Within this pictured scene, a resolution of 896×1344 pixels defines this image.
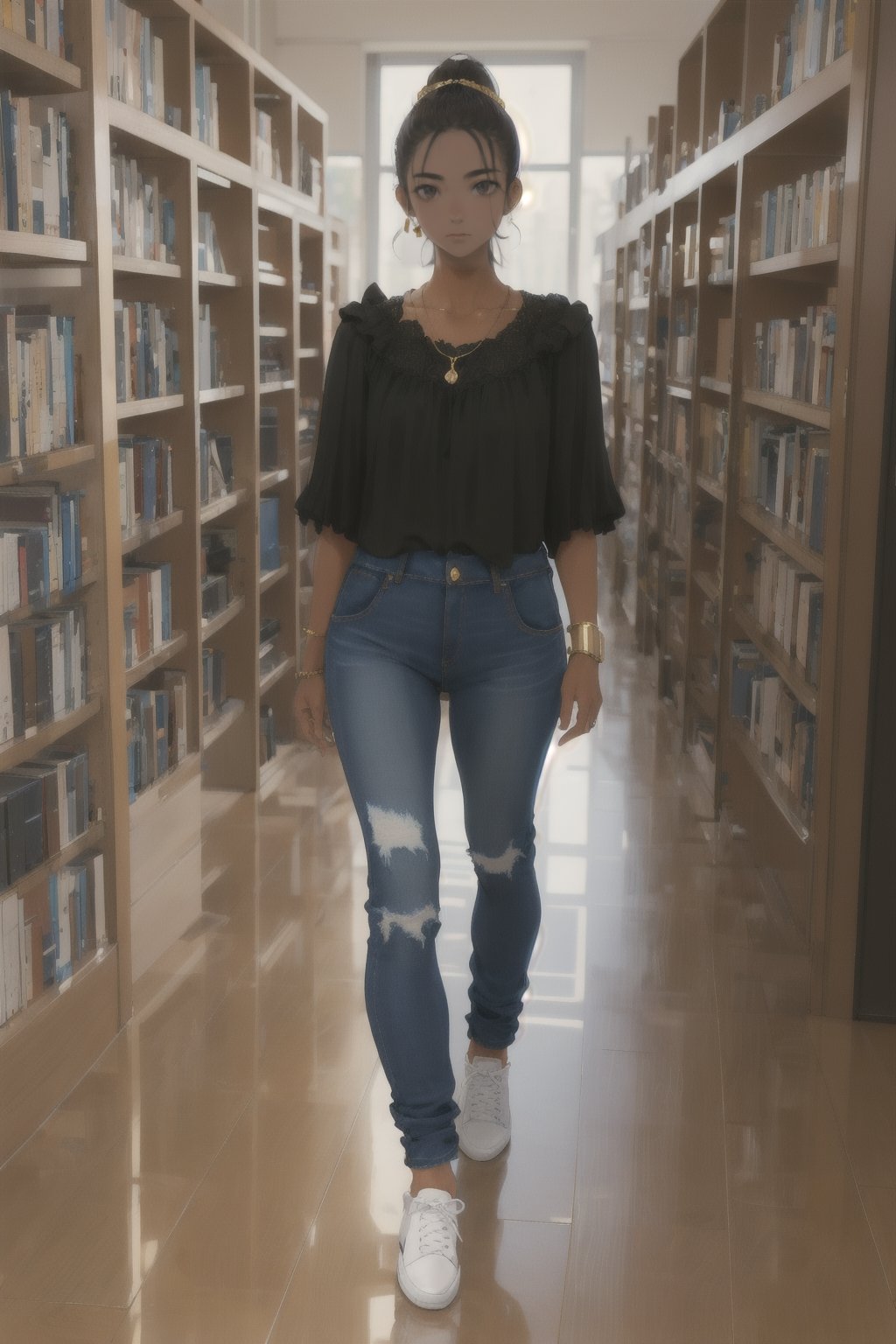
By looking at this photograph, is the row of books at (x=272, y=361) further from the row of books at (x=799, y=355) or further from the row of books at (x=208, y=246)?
the row of books at (x=799, y=355)

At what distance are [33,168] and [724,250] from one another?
277cm

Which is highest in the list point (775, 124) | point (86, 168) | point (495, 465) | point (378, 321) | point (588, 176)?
point (588, 176)

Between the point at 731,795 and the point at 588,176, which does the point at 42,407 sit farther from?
the point at 588,176

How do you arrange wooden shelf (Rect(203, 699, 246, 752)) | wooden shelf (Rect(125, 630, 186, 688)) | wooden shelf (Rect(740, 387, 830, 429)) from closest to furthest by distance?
1. wooden shelf (Rect(740, 387, 830, 429))
2. wooden shelf (Rect(125, 630, 186, 688))
3. wooden shelf (Rect(203, 699, 246, 752))

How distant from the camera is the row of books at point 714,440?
4.51 metres

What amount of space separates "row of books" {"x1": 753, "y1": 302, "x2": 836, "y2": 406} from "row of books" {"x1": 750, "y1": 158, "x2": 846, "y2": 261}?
0.57ft

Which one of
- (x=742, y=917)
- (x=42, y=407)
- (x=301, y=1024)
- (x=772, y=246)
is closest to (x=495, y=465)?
(x=42, y=407)

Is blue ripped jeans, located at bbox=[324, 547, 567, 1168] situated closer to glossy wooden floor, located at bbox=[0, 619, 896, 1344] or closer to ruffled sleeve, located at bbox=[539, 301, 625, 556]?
ruffled sleeve, located at bbox=[539, 301, 625, 556]

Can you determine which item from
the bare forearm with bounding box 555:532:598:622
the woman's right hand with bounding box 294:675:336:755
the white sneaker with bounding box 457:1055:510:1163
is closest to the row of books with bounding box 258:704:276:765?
the white sneaker with bounding box 457:1055:510:1163

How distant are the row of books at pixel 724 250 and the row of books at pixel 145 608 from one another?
1.96 metres

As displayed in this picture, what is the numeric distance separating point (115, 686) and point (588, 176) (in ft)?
32.1

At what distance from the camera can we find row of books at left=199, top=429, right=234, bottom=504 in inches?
158

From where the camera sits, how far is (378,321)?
203 cm

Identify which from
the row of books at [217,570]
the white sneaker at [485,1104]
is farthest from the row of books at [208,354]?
the white sneaker at [485,1104]
